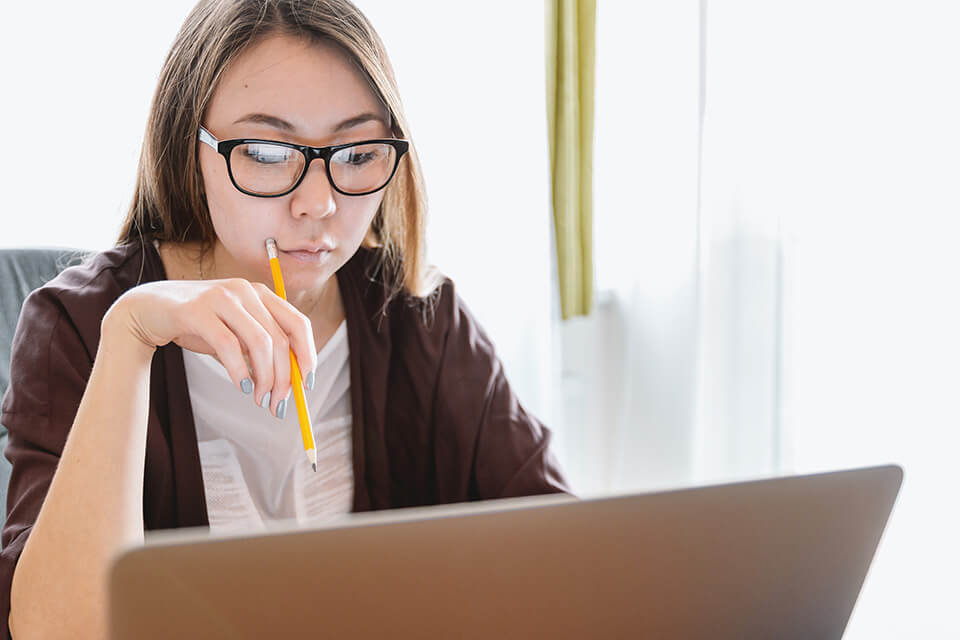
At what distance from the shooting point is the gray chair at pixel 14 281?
1029mm

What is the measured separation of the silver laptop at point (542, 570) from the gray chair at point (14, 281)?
653mm

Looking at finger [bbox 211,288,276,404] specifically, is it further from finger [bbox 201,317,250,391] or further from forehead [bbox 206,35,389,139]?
forehead [bbox 206,35,389,139]

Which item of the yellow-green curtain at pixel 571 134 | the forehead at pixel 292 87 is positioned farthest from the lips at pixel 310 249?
the yellow-green curtain at pixel 571 134

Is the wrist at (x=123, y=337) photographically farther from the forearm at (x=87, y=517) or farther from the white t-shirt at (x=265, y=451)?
the white t-shirt at (x=265, y=451)

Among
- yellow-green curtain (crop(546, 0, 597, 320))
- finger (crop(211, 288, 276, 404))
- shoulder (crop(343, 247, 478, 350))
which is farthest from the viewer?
yellow-green curtain (crop(546, 0, 597, 320))

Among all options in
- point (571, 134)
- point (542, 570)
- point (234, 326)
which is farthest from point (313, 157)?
point (571, 134)

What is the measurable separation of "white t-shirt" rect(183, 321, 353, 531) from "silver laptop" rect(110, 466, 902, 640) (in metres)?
0.57

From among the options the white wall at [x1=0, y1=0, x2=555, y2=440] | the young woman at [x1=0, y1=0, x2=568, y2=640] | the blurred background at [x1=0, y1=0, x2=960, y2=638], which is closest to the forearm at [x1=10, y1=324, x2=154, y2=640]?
the young woman at [x1=0, y1=0, x2=568, y2=640]

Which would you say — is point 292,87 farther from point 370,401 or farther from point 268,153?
point 370,401

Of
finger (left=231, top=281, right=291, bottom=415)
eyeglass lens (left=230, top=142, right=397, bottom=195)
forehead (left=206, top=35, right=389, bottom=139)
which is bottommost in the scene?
finger (left=231, top=281, right=291, bottom=415)

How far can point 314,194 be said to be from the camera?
0.95 m

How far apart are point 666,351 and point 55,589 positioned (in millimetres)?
1532

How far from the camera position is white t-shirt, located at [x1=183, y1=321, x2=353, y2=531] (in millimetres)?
1049

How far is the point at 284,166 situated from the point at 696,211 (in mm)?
1244
